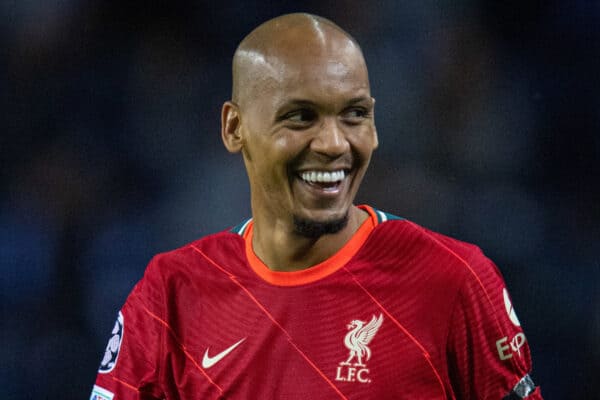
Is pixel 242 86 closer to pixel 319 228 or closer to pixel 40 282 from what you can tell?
pixel 319 228

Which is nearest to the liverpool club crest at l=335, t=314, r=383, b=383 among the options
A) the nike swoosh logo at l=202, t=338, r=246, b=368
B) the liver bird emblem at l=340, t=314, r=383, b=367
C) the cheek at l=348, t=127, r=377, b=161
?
the liver bird emblem at l=340, t=314, r=383, b=367

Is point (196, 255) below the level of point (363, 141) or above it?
below

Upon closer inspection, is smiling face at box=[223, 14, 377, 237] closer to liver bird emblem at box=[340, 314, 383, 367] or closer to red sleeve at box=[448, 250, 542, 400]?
liver bird emblem at box=[340, 314, 383, 367]

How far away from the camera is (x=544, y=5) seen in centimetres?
356

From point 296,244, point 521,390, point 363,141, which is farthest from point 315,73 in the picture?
point 521,390

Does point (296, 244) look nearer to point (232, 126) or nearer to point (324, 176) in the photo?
point (324, 176)

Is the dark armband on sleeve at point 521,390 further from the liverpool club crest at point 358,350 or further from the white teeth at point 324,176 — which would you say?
the white teeth at point 324,176

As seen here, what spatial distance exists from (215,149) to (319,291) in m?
1.68

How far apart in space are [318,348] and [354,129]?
1.74 ft

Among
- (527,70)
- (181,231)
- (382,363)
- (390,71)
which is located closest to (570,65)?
(527,70)

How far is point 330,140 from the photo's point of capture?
6.32 feet

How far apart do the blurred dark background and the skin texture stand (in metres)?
1.52

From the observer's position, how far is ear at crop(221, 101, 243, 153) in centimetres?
215

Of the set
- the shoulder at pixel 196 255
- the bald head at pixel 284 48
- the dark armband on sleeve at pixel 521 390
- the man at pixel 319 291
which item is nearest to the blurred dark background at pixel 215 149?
the shoulder at pixel 196 255
